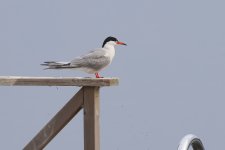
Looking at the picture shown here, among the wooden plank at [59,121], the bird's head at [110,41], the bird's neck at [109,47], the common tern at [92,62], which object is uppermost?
the bird's head at [110,41]

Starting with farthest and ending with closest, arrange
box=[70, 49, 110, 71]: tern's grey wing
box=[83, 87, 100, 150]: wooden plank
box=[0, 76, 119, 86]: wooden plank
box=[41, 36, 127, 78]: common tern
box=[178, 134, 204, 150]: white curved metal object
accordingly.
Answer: box=[70, 49, 110, 71]: tern's grey wing
box=[41, 36, 127, 78]: common tern
box=[83, 87, 100, 150]: wooden plank
box=[0, 76, 119, 86]: wooden plank
box=[178, 134, 204, 150]: white curved metal object

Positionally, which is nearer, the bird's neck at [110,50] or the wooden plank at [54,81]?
the wooden plank at [54,81]

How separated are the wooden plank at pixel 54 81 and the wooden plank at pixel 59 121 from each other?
0.16m

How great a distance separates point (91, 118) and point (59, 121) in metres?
0.24

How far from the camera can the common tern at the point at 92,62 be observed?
14.6 feet

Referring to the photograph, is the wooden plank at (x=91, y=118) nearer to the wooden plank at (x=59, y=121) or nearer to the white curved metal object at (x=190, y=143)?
the wooden plank at (x=59, y=121)

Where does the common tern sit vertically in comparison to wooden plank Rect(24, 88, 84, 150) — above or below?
above

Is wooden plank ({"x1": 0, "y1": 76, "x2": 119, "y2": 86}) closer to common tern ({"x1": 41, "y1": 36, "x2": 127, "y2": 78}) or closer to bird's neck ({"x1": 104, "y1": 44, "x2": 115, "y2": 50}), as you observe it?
common tern ({"x1": 41, "y1": 36, "x2": 127, "y2": 78})

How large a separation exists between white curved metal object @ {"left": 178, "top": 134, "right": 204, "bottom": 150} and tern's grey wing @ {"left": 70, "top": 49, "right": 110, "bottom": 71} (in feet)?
8.37

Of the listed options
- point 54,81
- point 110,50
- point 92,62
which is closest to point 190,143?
point 54,81

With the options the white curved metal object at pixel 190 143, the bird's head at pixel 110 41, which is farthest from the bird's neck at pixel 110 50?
the white curved metal object at pixel 190 143

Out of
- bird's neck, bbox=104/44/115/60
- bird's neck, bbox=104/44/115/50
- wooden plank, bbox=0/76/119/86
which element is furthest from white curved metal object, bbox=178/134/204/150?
bird's neck, bbox=104/44/115/50

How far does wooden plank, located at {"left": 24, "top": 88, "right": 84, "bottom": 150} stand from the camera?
12.7ft

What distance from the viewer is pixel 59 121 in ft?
12.7
